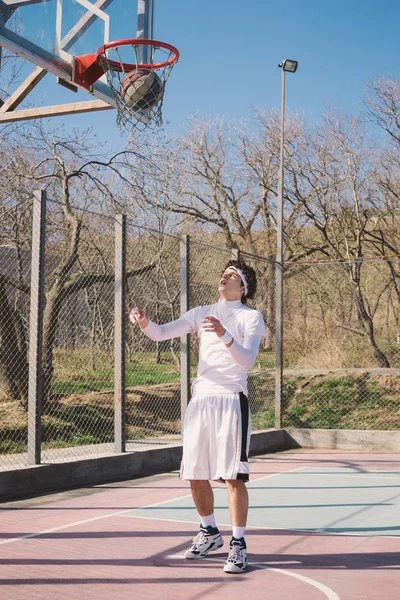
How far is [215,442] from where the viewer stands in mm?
5035

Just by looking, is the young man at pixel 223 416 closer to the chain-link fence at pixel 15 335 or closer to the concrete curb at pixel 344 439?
the chain-link fence at pixel 15 335

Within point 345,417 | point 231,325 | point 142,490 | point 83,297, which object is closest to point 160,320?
point 83,297

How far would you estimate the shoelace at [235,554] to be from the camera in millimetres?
4891

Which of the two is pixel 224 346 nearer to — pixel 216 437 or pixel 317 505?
pixel 216 437

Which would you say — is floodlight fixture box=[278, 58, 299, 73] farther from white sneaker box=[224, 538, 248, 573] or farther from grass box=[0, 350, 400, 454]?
white sneaker box=[224, 538, 248, 573]

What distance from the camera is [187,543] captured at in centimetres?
580

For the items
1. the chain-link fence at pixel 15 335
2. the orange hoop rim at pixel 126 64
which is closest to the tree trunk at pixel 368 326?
the chain-link fence at pixel 15 335

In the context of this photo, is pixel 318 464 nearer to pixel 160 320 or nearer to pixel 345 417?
pixel 345 417

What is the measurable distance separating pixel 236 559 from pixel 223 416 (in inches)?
35.2

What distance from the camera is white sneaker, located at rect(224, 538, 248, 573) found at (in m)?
4.88

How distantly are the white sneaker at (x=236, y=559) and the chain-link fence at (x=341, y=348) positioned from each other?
10018 mm

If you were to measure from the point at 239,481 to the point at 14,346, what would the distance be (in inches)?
413

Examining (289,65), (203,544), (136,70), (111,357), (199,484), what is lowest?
(203,544)

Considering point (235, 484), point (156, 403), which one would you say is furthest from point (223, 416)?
point (156, 403)
